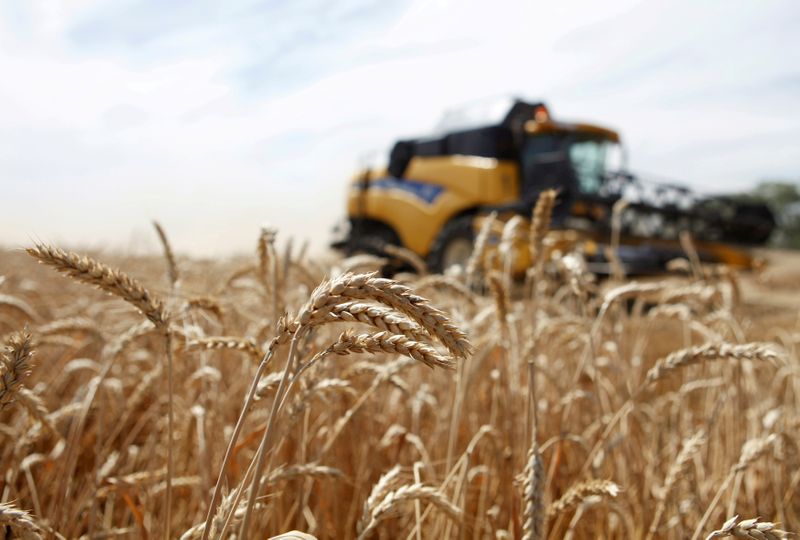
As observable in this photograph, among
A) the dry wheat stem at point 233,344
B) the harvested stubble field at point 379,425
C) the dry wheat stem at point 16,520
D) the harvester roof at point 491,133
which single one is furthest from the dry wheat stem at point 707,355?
the harvester roof at point 491,133

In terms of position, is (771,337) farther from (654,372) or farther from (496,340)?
(654,372)

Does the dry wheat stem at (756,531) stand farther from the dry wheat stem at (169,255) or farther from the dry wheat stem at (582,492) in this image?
the dry wheat stem at (169,255)

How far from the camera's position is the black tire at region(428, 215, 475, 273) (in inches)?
448

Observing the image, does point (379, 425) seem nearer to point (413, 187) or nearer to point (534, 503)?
point (534, 503)

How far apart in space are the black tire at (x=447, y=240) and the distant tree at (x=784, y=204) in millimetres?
30487

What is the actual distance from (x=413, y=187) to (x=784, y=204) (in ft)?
131

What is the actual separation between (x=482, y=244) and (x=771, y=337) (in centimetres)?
259

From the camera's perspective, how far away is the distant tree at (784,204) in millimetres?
38375

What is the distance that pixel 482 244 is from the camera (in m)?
2.04

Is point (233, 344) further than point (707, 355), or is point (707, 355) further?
point (707, 355)

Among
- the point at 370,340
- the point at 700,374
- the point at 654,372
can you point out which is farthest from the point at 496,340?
the point at 700,374

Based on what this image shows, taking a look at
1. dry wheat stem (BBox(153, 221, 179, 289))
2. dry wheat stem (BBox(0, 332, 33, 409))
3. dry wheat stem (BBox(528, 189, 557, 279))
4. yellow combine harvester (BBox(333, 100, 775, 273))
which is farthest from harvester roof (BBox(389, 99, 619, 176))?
dry wheat stem (BBox(0, 332, 33, 409))

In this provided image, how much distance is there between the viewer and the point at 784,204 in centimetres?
4338

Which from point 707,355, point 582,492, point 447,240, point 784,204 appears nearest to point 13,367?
point 582,492
